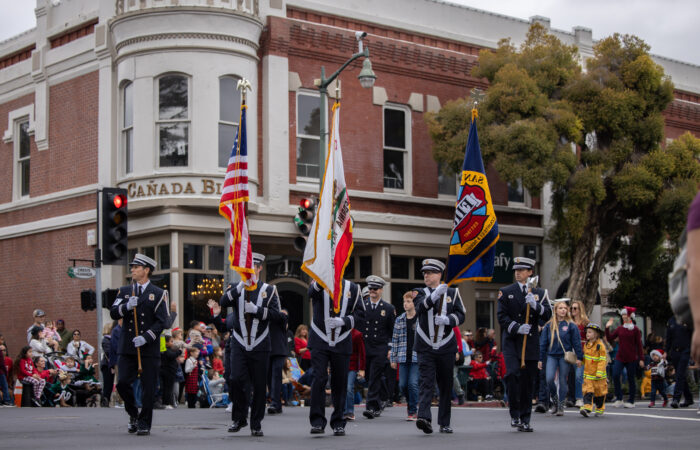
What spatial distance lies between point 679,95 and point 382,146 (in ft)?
40.1

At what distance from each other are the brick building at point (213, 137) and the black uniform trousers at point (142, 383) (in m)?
11.1

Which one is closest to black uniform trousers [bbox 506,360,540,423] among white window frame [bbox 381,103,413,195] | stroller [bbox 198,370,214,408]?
stroller [bbox 198,370,214,408]

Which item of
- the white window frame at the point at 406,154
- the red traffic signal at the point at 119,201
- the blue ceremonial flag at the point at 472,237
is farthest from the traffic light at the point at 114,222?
the white window frame at the point at 406,154

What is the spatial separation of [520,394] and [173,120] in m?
13.1

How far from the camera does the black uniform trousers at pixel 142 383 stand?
1152 centimetres

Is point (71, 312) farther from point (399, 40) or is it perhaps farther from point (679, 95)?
point (679, 95)

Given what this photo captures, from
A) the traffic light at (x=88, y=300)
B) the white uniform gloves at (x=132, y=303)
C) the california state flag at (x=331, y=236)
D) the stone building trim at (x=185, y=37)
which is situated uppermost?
the stone building trim at (x=185, y=37)

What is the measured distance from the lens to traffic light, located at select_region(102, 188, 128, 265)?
1753cm

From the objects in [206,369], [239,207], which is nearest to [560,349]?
[239,207]

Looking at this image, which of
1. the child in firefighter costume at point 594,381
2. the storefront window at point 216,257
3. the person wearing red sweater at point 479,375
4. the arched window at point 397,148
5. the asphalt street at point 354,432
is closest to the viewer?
the asphalt street at point 354,432

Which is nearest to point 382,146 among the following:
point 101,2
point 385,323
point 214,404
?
point 101,2

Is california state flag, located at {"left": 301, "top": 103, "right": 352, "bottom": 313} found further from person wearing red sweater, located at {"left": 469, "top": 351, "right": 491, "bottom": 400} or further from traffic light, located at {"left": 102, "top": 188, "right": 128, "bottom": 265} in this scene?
person wearing red sweater, located at {"left": 469, "top": 351, "right": 491, "bottom": 400}

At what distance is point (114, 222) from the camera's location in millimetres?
17656

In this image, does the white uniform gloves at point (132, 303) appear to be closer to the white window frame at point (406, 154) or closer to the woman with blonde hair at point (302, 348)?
the woman with blonde hair at point (302, 348)
